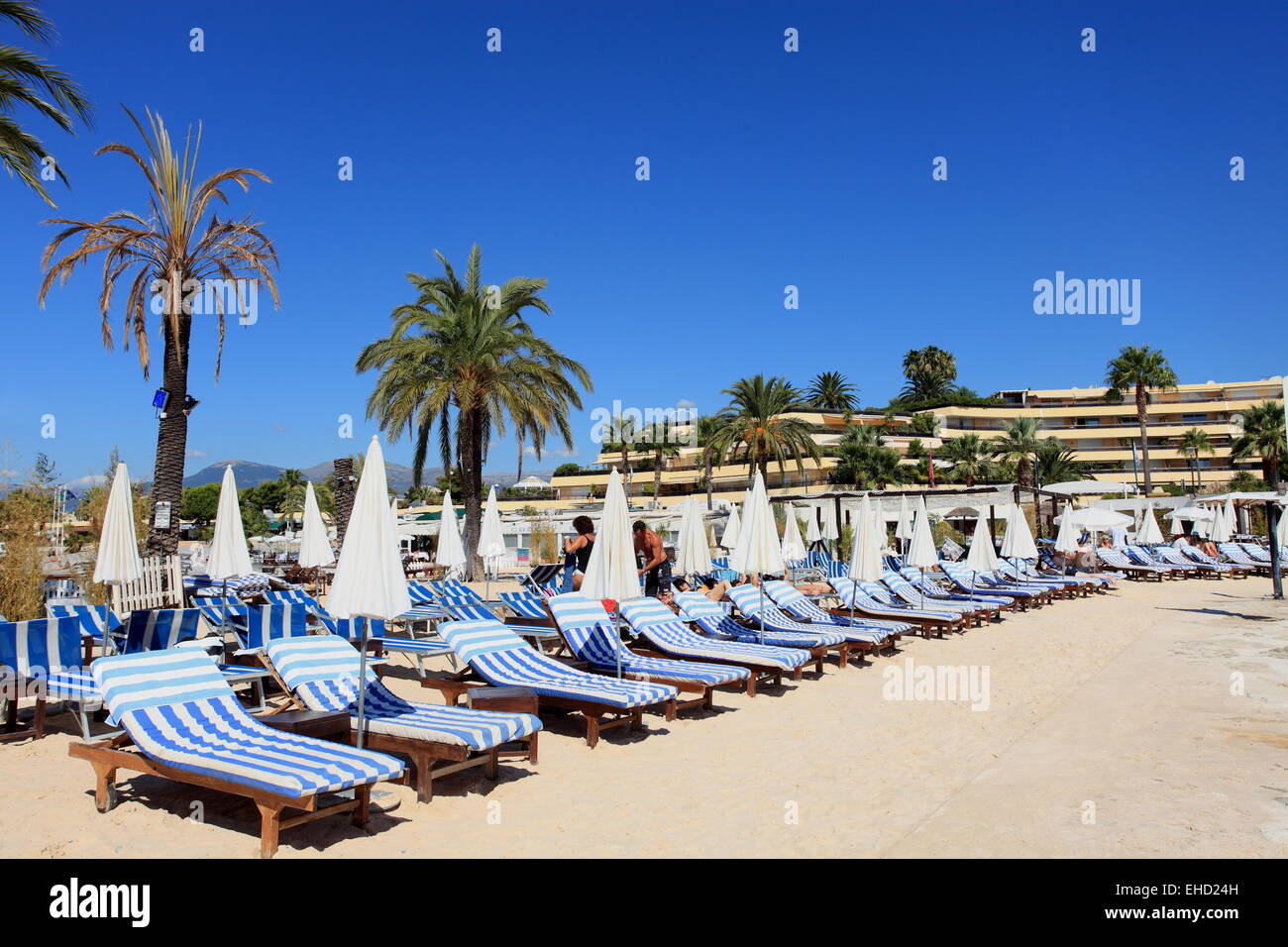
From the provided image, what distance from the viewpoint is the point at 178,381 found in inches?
535

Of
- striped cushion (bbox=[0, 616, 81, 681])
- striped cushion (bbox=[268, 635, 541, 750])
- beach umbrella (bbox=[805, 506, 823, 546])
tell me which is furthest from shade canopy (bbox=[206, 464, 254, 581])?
beach umbrella (bbox=[805, 506, 823, 546])

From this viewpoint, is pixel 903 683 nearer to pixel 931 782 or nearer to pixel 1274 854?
pixel 931 782

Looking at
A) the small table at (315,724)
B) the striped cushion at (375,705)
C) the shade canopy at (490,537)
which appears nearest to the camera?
the striped cushion at (375,705)

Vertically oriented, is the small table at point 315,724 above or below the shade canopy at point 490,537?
below

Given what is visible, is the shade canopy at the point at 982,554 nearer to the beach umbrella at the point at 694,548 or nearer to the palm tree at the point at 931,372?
the beach umbrella at the point at 694,548

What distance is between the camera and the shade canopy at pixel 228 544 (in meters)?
9.85

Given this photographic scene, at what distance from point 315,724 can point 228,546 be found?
16.2 feet

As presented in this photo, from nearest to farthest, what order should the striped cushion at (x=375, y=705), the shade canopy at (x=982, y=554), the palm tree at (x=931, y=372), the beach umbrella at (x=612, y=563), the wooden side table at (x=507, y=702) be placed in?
the striped cushion at (x=375, y=705) → the wooden side table at (x=507, y=702) → the beach umbrella at (x=612, y=563) → the shade canopy at (x=982, y=554) → the palm tree at (x=931, y=372)

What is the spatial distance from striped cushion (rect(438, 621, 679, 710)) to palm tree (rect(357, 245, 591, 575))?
13.5m

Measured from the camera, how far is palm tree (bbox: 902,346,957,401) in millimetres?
92688

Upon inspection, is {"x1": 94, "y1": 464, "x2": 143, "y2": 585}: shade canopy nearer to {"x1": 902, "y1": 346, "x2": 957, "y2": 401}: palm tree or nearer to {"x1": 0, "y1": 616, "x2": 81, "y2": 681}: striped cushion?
{"x1": 0, "y1": 616, "x2": 81, "y2": 681}: striped cushion

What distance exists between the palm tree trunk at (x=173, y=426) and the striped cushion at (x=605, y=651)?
7734mm

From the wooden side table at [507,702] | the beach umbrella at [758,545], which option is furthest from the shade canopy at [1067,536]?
the wooden side table at [507,702]
